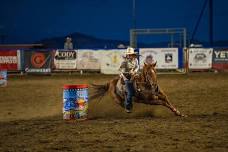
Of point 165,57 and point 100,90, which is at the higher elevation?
point 165,57

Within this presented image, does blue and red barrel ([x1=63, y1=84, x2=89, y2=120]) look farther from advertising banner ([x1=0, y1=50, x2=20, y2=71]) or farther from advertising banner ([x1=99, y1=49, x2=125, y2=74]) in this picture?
advertising banner ([x1=0, y1=50, x2=20, y2=71])

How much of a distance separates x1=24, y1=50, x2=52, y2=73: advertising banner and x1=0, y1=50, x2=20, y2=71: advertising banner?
1.83 ft

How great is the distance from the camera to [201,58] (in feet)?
92.1

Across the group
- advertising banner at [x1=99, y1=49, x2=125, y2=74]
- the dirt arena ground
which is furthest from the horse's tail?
advertising banner at [x1=99, y1=49, x2=125, y2=74]

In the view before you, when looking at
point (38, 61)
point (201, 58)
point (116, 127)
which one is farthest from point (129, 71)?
point (38, 61)

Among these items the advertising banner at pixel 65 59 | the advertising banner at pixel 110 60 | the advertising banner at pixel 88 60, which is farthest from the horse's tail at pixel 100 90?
the advertising banner at pixel 65 59

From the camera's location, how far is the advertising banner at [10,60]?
97.7ft

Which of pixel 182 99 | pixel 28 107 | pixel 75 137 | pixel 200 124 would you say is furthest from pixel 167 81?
pixel 75 137

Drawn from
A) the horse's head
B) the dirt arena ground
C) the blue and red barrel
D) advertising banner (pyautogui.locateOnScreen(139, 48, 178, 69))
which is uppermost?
advertising banner (pyautogui.locateOnScreen(139, 48, 178, 69))

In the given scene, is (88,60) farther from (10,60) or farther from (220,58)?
(220,58)

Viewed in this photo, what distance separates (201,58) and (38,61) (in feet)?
31.0

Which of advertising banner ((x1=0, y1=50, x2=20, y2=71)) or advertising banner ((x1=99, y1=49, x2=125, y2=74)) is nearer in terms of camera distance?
advertising banner ((x1=99, y1=49, x2=125, y2=74))

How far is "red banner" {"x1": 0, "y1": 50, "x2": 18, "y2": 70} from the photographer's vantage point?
29.8m

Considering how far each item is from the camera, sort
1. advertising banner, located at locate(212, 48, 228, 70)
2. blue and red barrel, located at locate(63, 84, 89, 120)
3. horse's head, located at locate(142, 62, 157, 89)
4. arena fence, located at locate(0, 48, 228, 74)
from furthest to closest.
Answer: arena fence, located at locate(0, 48, 228, 74), advertising banner, located at locate(212, 48, 228, 70), horse's head, located at locate(142, 62, 157, 89), blue and red barrel, located at locate(63, 84, 89, 120)
